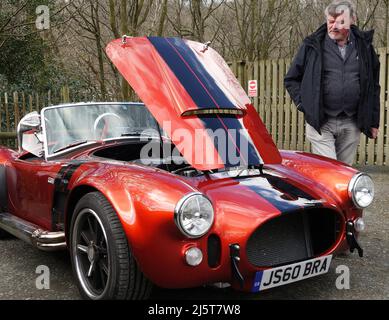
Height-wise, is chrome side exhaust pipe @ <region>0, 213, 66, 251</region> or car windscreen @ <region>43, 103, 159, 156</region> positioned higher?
car windscreen @ <region>43, 103, 159, 156</region>

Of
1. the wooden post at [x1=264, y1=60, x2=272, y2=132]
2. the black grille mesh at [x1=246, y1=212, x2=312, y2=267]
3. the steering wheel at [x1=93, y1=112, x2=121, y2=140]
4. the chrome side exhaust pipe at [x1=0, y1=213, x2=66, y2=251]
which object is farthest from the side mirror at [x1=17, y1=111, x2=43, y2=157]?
the wooden post at [x1=264, y1=60, x2=272, y2=132]

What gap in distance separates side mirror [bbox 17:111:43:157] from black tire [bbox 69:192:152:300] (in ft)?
3.53

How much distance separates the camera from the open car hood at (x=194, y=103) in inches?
112

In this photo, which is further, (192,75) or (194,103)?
(192,75)

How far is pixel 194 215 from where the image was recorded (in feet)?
7.19

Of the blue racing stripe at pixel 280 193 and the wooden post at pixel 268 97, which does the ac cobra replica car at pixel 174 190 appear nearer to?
the blue racing stripe at pixel 280 193

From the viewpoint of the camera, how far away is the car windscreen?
344 cm

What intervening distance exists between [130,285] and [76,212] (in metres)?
0.57

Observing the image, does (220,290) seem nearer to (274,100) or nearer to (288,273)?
(288,273)

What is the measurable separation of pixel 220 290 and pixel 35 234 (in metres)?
1.25

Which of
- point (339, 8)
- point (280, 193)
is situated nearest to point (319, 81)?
point (339, 8)

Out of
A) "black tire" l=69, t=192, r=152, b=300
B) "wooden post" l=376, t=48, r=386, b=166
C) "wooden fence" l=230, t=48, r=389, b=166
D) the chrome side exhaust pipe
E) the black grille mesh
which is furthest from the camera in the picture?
"wooden fence" l=230, t=48, r=389, b=166

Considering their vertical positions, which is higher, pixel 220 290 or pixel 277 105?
pixel 277 105

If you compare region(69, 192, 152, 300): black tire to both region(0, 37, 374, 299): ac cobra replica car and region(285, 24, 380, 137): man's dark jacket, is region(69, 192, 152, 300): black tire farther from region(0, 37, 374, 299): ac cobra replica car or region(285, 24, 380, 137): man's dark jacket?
region(285, 24, 380, 137): man's dark jacket
